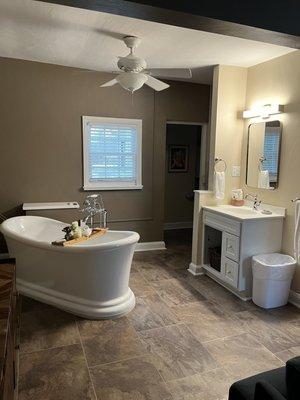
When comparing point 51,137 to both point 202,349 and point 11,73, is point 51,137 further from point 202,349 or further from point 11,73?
point 202,349

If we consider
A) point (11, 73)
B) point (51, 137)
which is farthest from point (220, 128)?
point (11, 73)

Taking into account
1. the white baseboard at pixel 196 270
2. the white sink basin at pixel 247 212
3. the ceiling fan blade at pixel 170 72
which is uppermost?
the ceiling fan blade at pixel 170 72

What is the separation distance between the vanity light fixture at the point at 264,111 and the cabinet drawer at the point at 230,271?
5.56ft

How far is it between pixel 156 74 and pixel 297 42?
4.82 ft

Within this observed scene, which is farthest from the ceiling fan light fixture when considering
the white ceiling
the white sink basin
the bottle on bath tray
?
the bottle on bath tray

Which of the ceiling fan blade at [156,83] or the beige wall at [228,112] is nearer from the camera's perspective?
the ceiling fan blade at [156,83]

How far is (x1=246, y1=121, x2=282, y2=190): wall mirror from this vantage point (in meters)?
3.41

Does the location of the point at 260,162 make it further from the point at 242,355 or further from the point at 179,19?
the point at 179,19

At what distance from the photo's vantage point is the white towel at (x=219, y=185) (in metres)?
3.78

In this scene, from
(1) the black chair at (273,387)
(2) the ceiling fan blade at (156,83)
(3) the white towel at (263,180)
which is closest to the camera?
(1) the black chair at (273,387)

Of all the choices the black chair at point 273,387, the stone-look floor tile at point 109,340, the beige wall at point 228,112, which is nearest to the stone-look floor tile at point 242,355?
the stone-look floor tile at point 109,340

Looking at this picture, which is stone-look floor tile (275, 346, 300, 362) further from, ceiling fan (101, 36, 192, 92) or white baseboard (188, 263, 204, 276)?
ceiling fan (101, 36, 192, 92)

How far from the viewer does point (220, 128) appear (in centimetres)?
381

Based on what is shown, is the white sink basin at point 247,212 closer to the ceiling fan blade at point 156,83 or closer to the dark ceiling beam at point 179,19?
the ceiling fan blade at point 156,83
